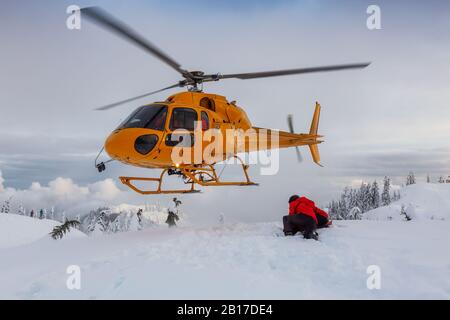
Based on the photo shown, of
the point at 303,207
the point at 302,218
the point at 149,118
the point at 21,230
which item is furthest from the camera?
the point at 21,230

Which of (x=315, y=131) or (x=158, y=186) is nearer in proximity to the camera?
(x=158, y=186)

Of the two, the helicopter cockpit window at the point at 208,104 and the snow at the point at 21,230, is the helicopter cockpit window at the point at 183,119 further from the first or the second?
the snow at the point at 21,230

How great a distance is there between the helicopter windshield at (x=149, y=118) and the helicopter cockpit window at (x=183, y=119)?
1.02 ft

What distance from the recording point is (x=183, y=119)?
1056 cm

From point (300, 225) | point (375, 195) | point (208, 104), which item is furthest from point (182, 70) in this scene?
point (375, 195)

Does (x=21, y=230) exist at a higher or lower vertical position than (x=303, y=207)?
lower

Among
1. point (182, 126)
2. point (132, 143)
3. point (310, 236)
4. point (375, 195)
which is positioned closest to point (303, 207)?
point (310, 236)

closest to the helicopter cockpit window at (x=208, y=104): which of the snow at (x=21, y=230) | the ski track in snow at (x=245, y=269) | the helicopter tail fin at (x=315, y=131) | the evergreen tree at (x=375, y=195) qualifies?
the ski track in snow at (x=245, y=269)

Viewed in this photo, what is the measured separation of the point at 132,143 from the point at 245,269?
549cm

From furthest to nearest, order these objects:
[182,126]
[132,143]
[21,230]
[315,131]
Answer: [315,131], [21,230], [182,126], [132,143]

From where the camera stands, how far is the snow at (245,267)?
190 inches

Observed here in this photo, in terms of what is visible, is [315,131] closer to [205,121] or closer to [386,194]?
[205,121]
